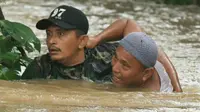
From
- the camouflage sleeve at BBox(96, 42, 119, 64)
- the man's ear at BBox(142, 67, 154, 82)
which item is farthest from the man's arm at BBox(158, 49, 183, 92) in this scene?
the camouflage sleeve at BBox(96, 42, 119, 64)

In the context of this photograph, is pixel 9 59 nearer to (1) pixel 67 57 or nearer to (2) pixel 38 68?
(2) pixel 38 68

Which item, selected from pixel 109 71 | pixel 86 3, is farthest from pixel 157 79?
pixel 86 3

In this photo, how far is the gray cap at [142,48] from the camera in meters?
4.54

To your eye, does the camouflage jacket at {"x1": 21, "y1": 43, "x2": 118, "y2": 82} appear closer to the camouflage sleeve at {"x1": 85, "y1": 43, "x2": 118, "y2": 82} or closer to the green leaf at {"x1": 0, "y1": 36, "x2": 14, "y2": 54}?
the camouflage sleeve at {"x1": 85, "y1": 43, "x2": 118, "y2": 82}

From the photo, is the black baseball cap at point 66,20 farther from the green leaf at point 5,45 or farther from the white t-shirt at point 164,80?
the white t-shirt at point 164,80

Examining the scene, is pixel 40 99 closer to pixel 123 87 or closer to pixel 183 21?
pixel 123 87

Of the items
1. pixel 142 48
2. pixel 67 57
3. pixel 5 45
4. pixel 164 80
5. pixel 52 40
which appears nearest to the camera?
pixel 142 48

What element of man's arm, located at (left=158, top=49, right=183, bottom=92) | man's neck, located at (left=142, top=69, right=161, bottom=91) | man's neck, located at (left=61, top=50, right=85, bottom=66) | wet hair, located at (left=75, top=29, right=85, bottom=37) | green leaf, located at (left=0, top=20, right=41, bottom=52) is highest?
wet hair, located at (left=75, top=29, right=85, bottom=37)

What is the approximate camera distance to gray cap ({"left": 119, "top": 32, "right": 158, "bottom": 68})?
4.54 m

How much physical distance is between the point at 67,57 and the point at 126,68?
0.59 meters

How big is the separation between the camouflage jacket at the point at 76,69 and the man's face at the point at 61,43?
0.40ft

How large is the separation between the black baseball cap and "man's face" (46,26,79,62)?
0.05 metres

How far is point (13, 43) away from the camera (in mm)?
5453

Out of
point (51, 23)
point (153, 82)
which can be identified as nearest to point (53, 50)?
point (51, 23)
